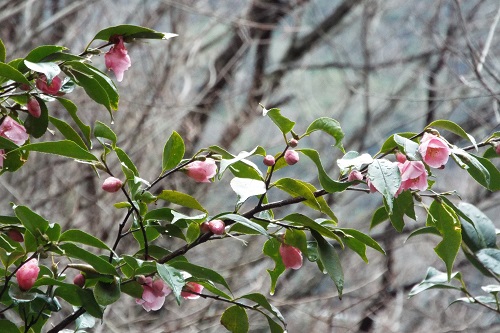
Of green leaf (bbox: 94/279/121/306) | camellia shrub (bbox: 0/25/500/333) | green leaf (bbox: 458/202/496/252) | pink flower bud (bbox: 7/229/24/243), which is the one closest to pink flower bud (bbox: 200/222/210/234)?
camellia shrub (bbox: 0/25/500/333)

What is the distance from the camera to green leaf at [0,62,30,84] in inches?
28.9

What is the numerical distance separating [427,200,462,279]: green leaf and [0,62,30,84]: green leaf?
1.47 ft

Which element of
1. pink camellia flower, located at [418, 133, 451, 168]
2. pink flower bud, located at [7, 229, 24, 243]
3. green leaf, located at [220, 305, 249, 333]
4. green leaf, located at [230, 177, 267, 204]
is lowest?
green leaf, located at [220, 305, 249, 333]

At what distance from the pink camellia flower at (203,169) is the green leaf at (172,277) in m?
0.12

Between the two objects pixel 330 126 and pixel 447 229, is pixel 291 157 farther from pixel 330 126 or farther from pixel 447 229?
pixel 447 229

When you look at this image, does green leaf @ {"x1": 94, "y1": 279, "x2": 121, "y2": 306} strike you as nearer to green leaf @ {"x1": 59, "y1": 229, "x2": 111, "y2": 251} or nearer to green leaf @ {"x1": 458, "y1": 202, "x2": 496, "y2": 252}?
green leaf @ {"x1": 59, "y1": 229, "x2": 111, "y2": 251}

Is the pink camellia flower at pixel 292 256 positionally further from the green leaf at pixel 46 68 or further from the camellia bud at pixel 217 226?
the green leaf at pixel 46 68

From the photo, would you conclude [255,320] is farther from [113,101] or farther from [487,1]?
[113,101]

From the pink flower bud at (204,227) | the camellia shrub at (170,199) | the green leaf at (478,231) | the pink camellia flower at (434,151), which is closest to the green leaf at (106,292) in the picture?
the camellia shrub at (170,199)

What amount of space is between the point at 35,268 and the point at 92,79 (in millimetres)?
203

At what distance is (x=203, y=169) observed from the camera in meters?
0.83

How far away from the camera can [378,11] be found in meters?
3.57

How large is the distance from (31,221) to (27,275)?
6 cm

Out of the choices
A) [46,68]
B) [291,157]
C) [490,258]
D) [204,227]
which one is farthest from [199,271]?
[490,258]
